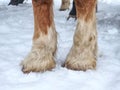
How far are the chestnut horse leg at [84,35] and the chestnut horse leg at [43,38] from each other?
0.63 feet

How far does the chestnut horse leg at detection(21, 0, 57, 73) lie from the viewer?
360cm

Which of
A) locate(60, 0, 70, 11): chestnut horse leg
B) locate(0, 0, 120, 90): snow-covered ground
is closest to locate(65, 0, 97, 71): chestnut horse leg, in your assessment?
locate(0, 0, 120, 90): snow-covered ground

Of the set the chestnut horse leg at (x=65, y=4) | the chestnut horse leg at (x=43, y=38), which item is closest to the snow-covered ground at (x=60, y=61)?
the chestnut horse leg at (x=43, y=38)

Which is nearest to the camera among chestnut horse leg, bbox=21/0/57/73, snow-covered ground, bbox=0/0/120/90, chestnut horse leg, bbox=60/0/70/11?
snow-covered ground, bbox=0/0/120/90

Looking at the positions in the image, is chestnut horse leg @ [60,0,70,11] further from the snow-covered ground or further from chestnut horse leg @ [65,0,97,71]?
chestnut horse leg @ [65,0,97,71]

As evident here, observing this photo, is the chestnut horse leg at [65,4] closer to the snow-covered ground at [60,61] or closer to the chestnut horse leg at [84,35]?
the snow-covered ground at [60,61]

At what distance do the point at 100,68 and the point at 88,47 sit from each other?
229 mm

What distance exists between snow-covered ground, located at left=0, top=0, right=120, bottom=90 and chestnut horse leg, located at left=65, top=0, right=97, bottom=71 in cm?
15

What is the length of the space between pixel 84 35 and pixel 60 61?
376mm

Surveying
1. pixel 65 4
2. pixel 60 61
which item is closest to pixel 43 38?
pixel 60 61

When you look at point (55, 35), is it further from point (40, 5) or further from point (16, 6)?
point (16, 6)

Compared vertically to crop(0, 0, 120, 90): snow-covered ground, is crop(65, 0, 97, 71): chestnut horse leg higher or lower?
higher

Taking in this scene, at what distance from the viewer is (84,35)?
373 cm

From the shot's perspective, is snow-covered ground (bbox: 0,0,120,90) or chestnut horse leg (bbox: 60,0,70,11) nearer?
snow-covered ground (bbox: 0,0,120,90)
